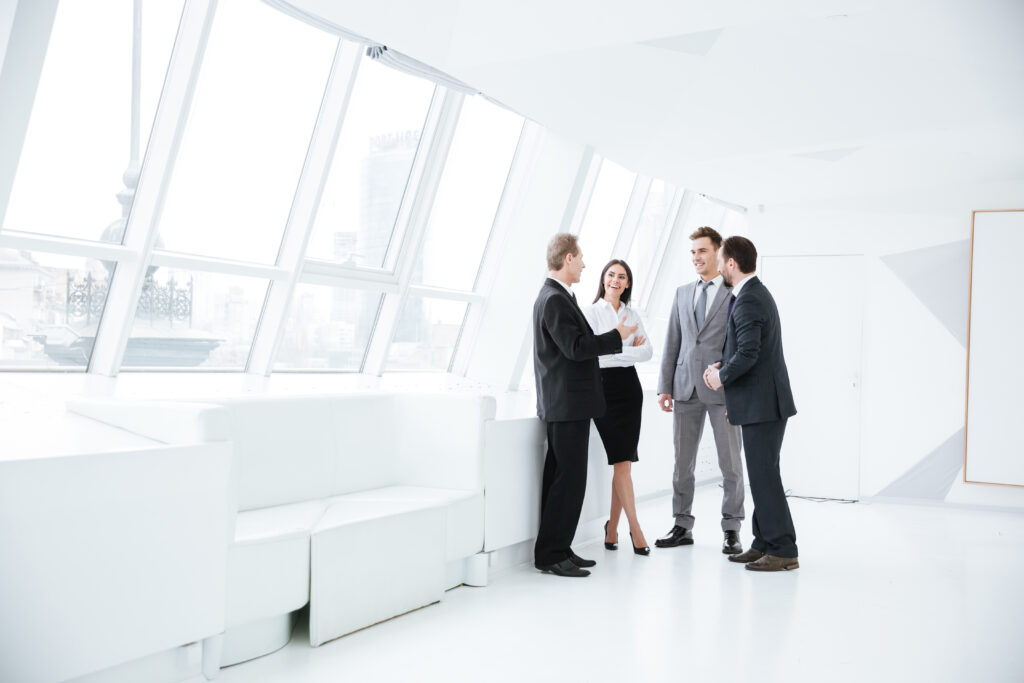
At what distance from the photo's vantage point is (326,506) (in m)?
3.22

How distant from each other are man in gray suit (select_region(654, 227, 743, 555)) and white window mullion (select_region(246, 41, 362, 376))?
2.15 metres

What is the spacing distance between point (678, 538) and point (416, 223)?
2.67m

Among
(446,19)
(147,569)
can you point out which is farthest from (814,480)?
(147,569)

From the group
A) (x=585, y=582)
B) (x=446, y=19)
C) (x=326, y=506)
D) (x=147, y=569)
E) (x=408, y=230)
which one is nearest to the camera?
(x=147, y=569)

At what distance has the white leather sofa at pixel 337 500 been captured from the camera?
259 centimetres

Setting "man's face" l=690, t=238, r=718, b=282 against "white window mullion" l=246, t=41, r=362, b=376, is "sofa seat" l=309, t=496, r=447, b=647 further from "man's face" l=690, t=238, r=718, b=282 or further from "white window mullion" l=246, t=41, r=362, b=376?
"man's face" l=690, t=238, r=718, b=282

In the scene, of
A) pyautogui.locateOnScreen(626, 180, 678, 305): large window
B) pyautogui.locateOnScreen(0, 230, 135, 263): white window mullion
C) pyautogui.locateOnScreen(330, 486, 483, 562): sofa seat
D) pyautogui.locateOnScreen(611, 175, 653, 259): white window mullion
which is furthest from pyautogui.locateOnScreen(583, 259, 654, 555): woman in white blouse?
pyautogui.locateOnScreen(626, 180, 678, 305): large window

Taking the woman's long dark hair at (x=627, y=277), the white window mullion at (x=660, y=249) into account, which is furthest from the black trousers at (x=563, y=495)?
the white window mullion at (x=660, y=249)

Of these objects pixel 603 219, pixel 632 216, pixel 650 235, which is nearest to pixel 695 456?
pixel 603 219

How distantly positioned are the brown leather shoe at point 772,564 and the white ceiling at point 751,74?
244 cm

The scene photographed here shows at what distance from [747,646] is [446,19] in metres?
2.85

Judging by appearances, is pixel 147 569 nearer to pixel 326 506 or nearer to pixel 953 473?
pixel 326 506

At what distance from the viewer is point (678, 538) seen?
14.9 feet

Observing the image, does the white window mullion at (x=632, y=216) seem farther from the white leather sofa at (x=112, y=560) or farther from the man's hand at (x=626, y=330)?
the white leather sofa at (x=112, y=560)
